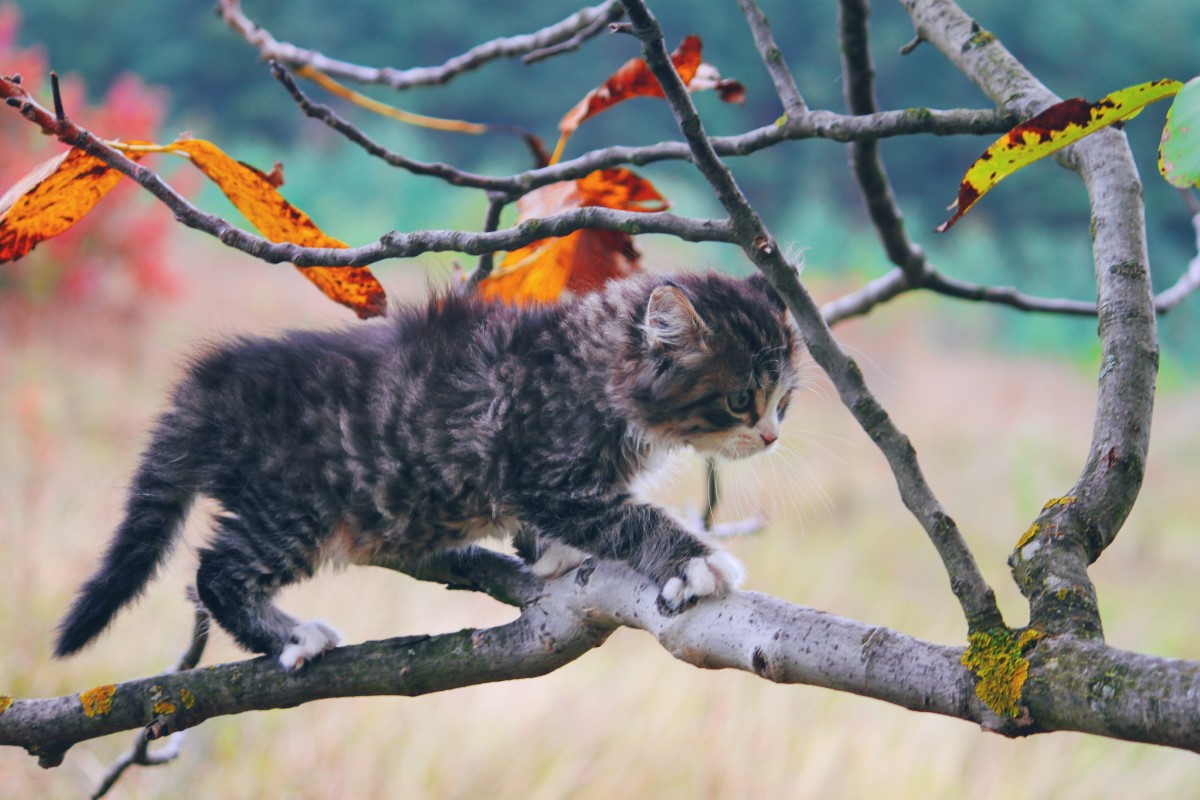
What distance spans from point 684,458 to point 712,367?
250 mm

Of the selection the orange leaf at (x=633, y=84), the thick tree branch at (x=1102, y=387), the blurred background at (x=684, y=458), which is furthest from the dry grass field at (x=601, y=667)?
the thick tree branch at (x=1102, y=387)

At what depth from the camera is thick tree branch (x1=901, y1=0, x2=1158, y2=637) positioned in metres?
0.75

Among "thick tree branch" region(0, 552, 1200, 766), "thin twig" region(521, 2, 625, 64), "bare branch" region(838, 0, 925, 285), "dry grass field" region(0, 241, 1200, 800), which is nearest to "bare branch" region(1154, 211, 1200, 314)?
"bare branch" region(838, 0, 925, 285)

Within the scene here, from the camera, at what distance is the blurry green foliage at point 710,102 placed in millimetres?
8938

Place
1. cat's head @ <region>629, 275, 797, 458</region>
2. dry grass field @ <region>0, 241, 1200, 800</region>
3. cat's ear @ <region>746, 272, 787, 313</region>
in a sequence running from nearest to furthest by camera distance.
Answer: cat's head @ <region>629, 275, 797, 458</region> → cat's ear @ <region>746, 272, 787, 313</region> → dry grass field @ <region>0, 241, 1200, 800</region>

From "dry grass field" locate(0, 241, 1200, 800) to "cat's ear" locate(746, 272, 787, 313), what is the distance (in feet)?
0.67

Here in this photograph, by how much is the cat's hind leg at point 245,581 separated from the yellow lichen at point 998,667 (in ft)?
2.74

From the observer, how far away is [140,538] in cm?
144

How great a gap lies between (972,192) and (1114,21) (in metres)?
9.65

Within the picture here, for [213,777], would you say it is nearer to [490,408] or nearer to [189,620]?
[189,620]

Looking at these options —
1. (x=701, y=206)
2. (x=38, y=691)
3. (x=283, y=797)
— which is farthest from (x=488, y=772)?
(x=701, y=206)

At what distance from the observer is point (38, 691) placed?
3.20 meters

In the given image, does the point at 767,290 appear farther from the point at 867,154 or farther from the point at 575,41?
the point at 575,41

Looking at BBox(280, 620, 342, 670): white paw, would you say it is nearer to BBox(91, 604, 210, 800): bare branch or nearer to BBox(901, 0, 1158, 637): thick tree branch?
BBox(91, 604, 210, 800): bare branch
